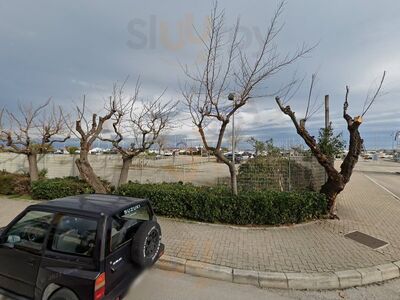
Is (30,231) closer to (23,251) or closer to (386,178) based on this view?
(23,251)

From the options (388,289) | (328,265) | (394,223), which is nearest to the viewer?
(388,289)

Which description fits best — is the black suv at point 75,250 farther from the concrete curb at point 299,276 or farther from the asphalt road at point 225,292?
the concrete curb at point 299,276

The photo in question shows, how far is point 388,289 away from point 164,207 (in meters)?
4.99

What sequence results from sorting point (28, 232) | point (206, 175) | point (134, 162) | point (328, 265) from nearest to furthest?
point (28, 232)
point (328, 265)
point (134, 162)
point (206, 175)

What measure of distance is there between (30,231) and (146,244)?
151 cm

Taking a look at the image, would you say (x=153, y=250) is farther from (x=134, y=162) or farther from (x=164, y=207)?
(x=134, y=162)

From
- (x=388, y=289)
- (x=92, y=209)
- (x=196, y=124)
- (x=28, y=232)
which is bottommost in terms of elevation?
(x=388, y=289)

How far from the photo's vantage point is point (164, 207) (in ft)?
22.4

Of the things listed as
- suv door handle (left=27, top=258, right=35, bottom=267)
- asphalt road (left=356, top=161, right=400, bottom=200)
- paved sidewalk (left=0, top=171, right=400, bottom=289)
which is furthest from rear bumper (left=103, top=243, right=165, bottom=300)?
asphalt road (left=356, top=161, right=400, bottom=200)

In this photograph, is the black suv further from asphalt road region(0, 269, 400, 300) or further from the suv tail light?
asphalt road region(0, 269, 400, 300)

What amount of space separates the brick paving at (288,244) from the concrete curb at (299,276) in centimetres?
14

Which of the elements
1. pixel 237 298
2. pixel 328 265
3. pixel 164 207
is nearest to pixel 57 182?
pixel 164 207

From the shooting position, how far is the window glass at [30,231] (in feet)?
9.79

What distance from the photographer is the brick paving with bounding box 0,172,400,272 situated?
4.21 m
